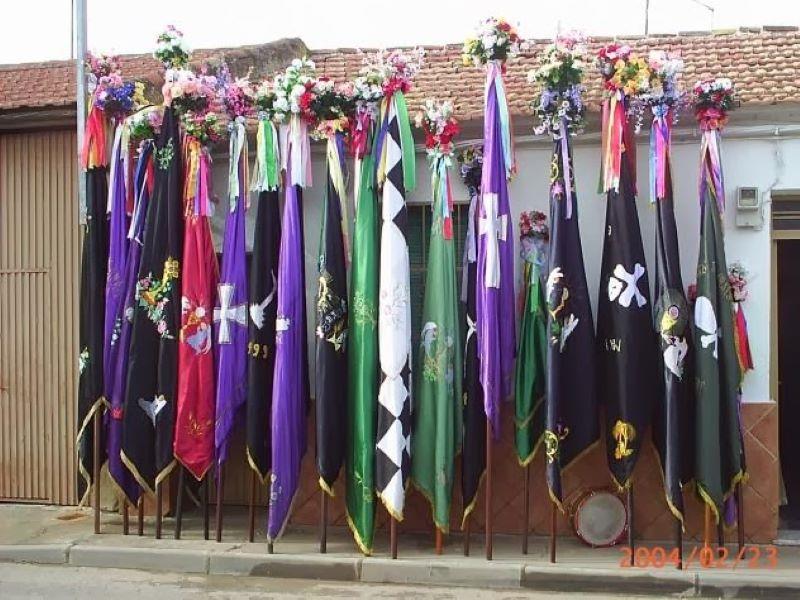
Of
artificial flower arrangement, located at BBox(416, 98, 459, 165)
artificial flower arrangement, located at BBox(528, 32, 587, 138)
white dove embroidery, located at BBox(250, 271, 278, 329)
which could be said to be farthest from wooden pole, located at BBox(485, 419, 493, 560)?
artificial flower arrangement, located at BBox(528, 32, 587, 138)

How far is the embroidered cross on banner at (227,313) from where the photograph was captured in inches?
285

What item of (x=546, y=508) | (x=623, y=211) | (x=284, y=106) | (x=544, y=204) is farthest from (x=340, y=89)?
(x=546, y=508)

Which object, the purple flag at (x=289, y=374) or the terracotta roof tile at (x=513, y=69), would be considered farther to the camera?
the terracotta roof tile at (x=513, y=69)

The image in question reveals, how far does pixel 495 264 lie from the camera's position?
678 cm

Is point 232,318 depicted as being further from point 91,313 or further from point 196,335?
point 91,313

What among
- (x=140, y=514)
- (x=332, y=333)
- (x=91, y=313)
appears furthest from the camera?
(x=91, y=313)

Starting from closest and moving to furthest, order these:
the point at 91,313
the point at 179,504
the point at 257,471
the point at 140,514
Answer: the point at 257,471, the point at 179,504, the point at 140,514, the point at 91,313

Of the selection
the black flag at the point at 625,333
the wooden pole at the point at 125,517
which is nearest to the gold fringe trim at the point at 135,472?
the wooden pole at the point at 125,517

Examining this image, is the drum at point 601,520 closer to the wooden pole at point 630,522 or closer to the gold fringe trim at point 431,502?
the wooden pole at point 630,522

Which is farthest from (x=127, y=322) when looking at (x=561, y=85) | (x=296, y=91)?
(x=561, y=85)

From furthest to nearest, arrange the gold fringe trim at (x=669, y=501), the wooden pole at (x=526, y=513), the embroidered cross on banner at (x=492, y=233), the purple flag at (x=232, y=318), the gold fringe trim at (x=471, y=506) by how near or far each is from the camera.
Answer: the purple flag at (x=232, y=318)
the gold fringe trim at (x=471, y=506)
the wooden pole at (x=526, y=513)
the embroidered cross on banner at (x=492, y=233)
the gold fringe trim at (x=669, y=501)

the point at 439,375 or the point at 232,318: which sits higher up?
the point at 232,318

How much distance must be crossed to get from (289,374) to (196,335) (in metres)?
0.90
